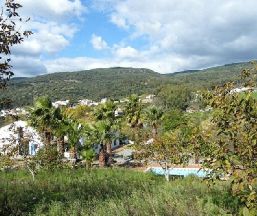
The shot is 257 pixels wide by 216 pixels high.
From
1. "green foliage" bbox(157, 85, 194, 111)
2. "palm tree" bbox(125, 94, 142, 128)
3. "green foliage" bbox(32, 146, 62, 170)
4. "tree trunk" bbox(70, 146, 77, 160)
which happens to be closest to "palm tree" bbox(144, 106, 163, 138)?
"palm tree" bbox(125, 94, 142, 128)

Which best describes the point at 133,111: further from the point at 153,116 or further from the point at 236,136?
the point at 236,136

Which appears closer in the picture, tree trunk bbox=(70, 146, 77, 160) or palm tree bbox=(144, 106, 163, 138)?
tree trunk bbox=(70, 146, 77, 160)

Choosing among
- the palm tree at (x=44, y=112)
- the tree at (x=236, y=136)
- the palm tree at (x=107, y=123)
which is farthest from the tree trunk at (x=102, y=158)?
the tree at (x=236, y=136)

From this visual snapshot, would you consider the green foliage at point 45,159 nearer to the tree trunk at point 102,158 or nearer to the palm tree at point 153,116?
the tree trunk at point 102,158

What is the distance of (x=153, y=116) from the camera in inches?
2175

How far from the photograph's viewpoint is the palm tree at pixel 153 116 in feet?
180

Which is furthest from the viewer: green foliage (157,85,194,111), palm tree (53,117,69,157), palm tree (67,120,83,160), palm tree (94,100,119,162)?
green foliage (157,85,194,111)

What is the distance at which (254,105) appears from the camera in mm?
4523

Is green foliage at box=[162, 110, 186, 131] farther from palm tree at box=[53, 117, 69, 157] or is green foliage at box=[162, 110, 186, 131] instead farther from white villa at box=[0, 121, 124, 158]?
white villa at box=[0, 121, 124, 158]

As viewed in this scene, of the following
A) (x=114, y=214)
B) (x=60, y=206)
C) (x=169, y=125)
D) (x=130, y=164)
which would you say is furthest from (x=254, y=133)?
(x=169, y=125)

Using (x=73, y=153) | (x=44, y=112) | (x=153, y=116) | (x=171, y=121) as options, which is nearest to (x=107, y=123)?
(x=73, y=153)

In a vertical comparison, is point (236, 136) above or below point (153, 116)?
above

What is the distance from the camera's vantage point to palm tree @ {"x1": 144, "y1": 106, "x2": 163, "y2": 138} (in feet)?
180

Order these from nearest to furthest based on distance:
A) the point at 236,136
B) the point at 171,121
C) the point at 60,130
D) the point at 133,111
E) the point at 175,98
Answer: the point at 236,136
the point at 60,130
the point at 133,111
the point at 171,121
the point at 175,98
